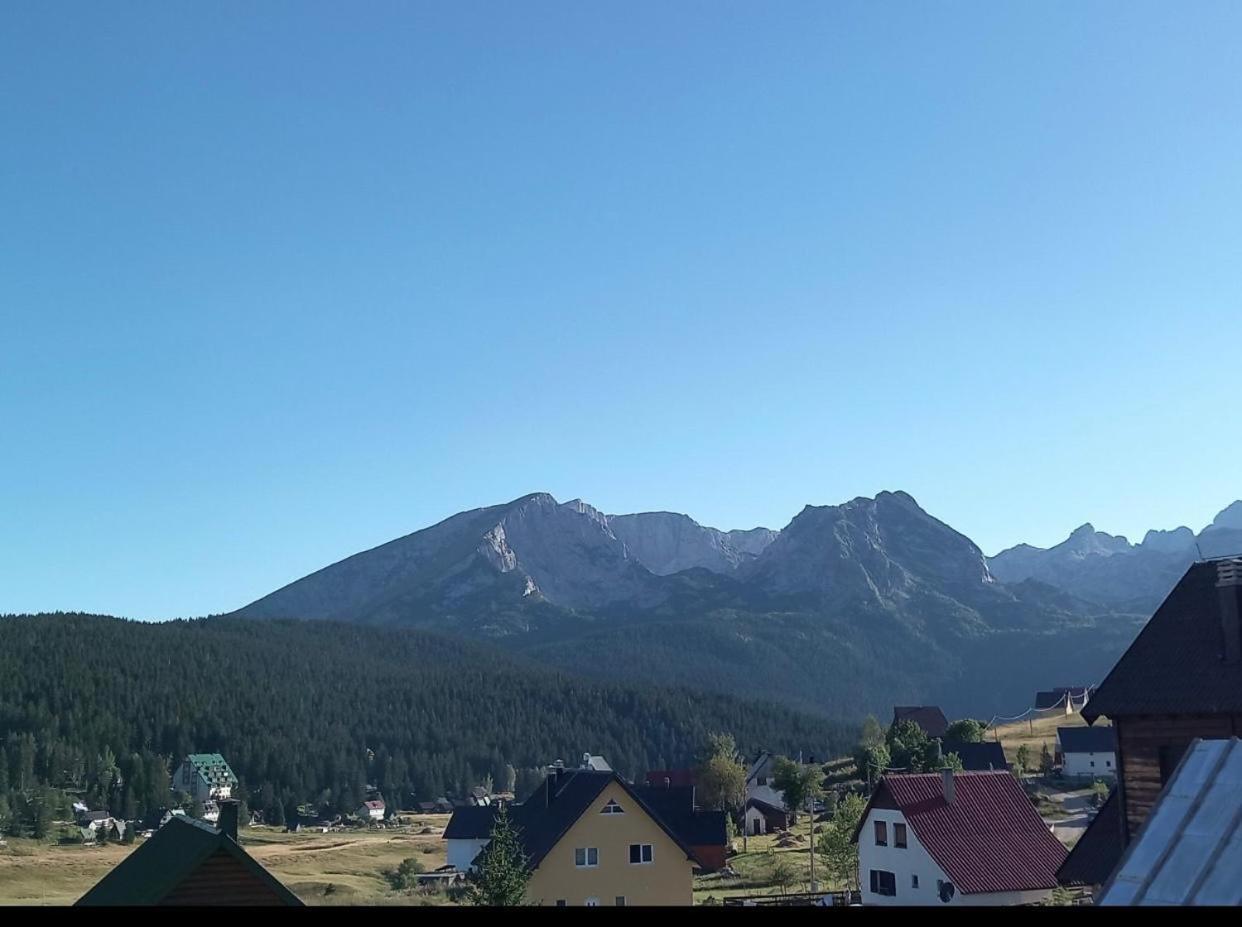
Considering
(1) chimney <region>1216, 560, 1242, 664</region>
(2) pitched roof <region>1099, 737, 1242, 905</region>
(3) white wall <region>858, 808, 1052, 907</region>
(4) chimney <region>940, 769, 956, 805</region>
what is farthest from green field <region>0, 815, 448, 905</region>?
(2) pitched roof <region>1099, 737, 1242, 905</region>

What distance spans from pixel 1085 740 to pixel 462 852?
2126 inches

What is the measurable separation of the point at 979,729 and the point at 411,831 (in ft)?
199

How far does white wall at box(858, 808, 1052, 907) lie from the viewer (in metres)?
39.0

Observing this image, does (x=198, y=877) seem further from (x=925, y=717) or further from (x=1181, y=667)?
(x=925, y=717)

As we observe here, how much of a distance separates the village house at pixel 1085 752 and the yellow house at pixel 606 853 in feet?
180

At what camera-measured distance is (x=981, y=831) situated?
4134cm

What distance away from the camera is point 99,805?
13012 centimetres

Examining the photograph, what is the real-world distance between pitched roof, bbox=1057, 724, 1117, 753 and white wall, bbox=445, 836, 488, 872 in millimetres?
52317

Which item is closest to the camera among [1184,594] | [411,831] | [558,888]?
[1184,594]

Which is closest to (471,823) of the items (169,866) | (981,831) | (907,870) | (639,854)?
(639,854)
